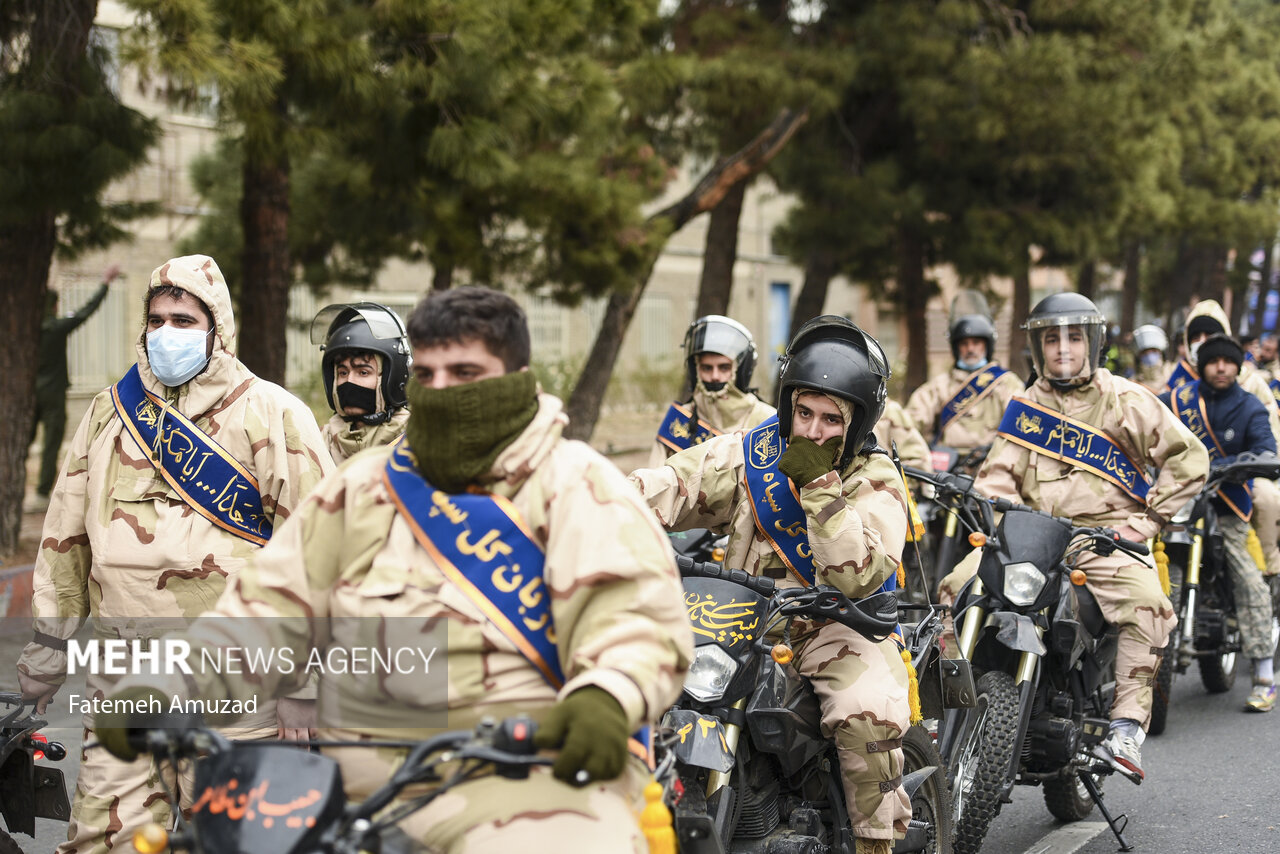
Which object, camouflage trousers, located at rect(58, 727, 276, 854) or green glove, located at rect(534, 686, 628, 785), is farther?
camouflage trousers, located at rect(58, 727, 276, 854)

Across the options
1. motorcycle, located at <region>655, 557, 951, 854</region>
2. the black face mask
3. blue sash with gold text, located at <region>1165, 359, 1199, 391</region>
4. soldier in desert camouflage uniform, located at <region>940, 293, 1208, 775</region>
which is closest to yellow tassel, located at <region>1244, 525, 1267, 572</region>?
blue sash with gold text, located at <region>1165, 359, 1199, 391</region>

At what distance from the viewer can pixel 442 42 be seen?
9086 millimetres

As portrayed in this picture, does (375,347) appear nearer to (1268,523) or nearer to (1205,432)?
(1205,432)

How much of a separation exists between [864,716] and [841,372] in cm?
103

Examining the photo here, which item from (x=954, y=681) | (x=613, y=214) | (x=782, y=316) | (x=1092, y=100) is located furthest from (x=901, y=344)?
(x=954, y=681)

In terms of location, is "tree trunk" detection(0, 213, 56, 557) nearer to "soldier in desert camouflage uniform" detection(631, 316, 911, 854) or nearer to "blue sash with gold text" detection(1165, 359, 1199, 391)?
"soldier in desert camouflage uniform" detection(631, 316, 911, 854)

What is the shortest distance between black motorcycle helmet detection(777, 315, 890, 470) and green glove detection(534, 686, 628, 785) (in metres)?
1.92

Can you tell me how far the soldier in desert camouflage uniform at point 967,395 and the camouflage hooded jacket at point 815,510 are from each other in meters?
6.28

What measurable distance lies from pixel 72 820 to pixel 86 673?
44 centimetres

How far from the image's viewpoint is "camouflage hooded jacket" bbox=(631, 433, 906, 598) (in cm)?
397

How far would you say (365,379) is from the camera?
5.72m

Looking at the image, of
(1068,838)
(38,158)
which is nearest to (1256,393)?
(1068,838)

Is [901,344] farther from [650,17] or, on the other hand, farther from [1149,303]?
[650,17]

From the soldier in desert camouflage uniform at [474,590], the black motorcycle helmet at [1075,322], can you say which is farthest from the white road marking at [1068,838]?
the soldier in desert camouflage uniform at [474,590]
